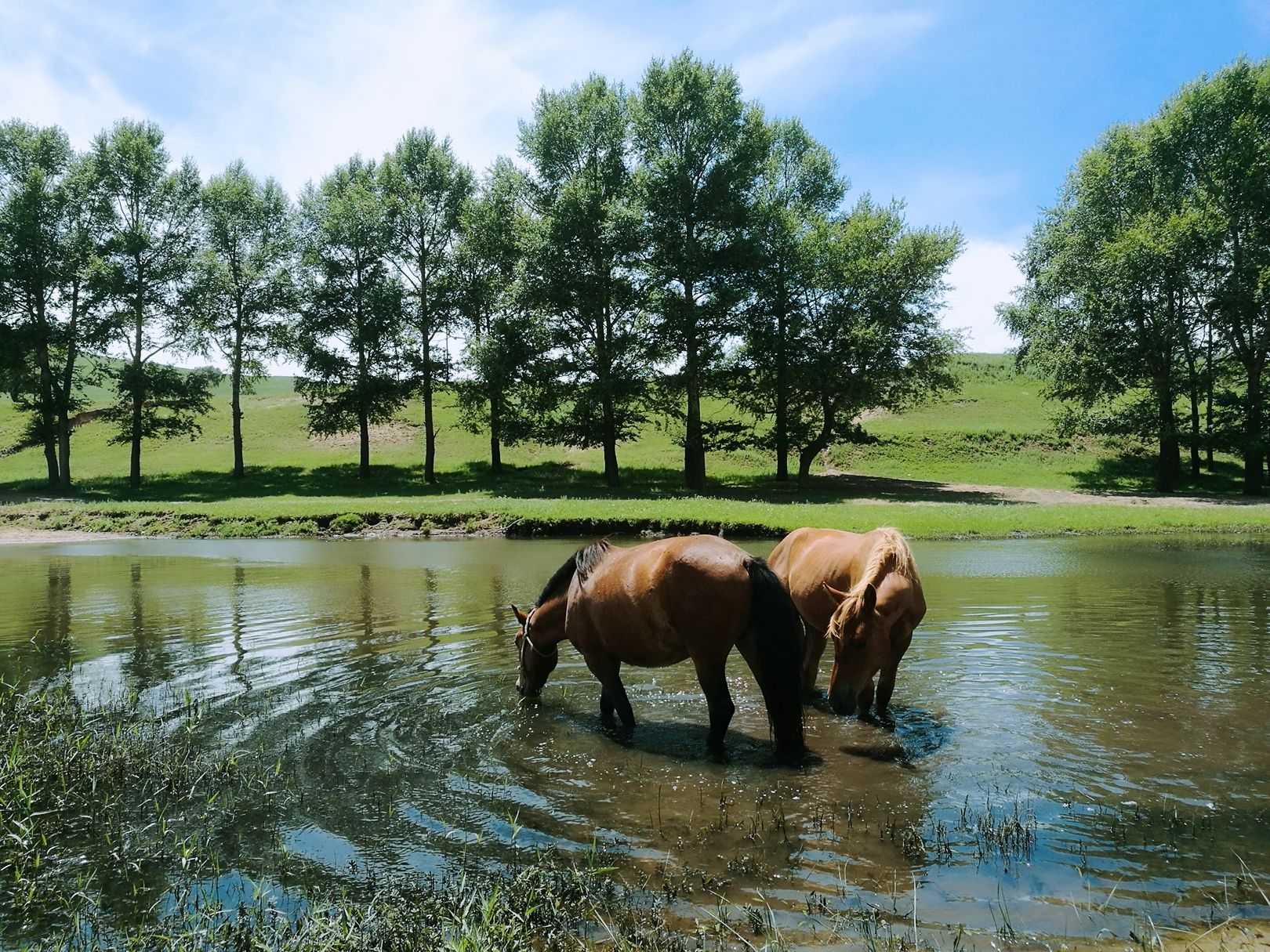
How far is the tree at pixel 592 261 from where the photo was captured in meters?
40.5

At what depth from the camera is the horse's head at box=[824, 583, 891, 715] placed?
23.7 feet

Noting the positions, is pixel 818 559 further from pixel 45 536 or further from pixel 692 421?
pixel 692 421

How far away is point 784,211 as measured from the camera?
140 feet

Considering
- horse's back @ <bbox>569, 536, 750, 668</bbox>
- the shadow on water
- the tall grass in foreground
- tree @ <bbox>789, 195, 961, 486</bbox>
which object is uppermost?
tree @ <bbox>789, 195, 961, 486</bbox>

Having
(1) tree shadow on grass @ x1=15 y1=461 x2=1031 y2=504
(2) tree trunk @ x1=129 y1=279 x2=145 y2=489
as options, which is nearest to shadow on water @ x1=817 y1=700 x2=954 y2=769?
(1) tree shadow on grass @ x1=15 y1=461 x2=1031 y2=504

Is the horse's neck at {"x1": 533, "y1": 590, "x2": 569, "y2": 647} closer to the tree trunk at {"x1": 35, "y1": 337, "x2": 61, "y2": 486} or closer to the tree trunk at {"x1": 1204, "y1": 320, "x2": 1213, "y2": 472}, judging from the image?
the tree trunk at {"x1": 1204, "y1": 320, "x2": 1213, "y2": 472}

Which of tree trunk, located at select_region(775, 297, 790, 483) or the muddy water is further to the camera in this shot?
tree trunk, located at select_region(775, 297, 790, 483)

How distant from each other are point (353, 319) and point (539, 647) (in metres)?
43.6

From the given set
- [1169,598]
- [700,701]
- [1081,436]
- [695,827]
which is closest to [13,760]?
[695,827]

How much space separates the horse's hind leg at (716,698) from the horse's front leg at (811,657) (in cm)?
210

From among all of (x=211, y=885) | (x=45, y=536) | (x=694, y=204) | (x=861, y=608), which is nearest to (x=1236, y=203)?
(x=694, y=204)

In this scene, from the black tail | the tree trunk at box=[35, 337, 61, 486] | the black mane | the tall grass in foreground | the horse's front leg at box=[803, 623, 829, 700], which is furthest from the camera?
the tree trunk at box=[35, 337, 61, 486]

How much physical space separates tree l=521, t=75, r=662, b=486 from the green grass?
14.4ft

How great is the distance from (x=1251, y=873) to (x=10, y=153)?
5888 centimetres
